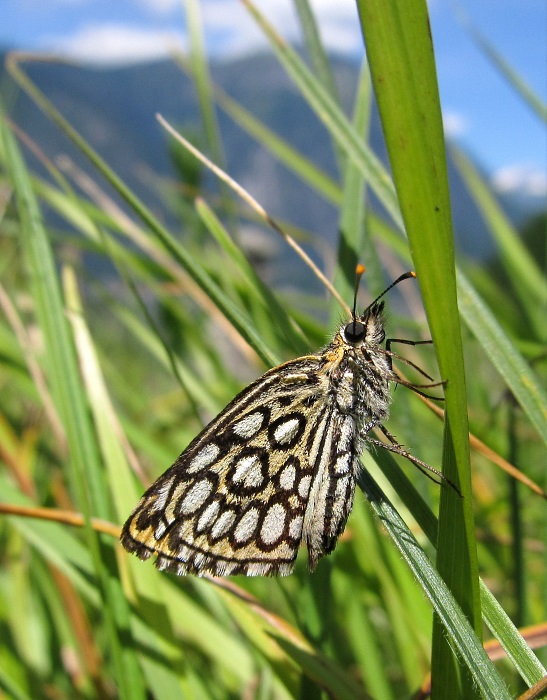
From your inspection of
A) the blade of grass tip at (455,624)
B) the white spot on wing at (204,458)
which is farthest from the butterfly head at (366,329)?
the blade of grass tip at (455,624)

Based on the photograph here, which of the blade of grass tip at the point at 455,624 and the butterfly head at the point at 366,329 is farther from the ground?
the butterfly head at the point at 366,329

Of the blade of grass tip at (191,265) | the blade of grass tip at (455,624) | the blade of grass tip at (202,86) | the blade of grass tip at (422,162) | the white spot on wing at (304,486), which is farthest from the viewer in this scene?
the blade of grass tip at (202,86)

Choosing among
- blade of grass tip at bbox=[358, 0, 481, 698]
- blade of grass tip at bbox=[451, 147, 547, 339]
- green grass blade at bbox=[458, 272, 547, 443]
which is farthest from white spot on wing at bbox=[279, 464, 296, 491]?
blade of grass tip at bbox=[451, 147, 547, 339]

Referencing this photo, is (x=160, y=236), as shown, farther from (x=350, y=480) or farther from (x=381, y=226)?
(x=381, y=226)

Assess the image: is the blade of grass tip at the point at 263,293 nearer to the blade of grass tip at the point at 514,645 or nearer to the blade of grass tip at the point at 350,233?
the blade of grass tip at the point at 350,233

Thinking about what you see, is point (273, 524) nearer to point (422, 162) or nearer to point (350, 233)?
point (350, 233)

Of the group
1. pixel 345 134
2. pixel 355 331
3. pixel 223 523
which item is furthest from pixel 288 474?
pixel 345 134
